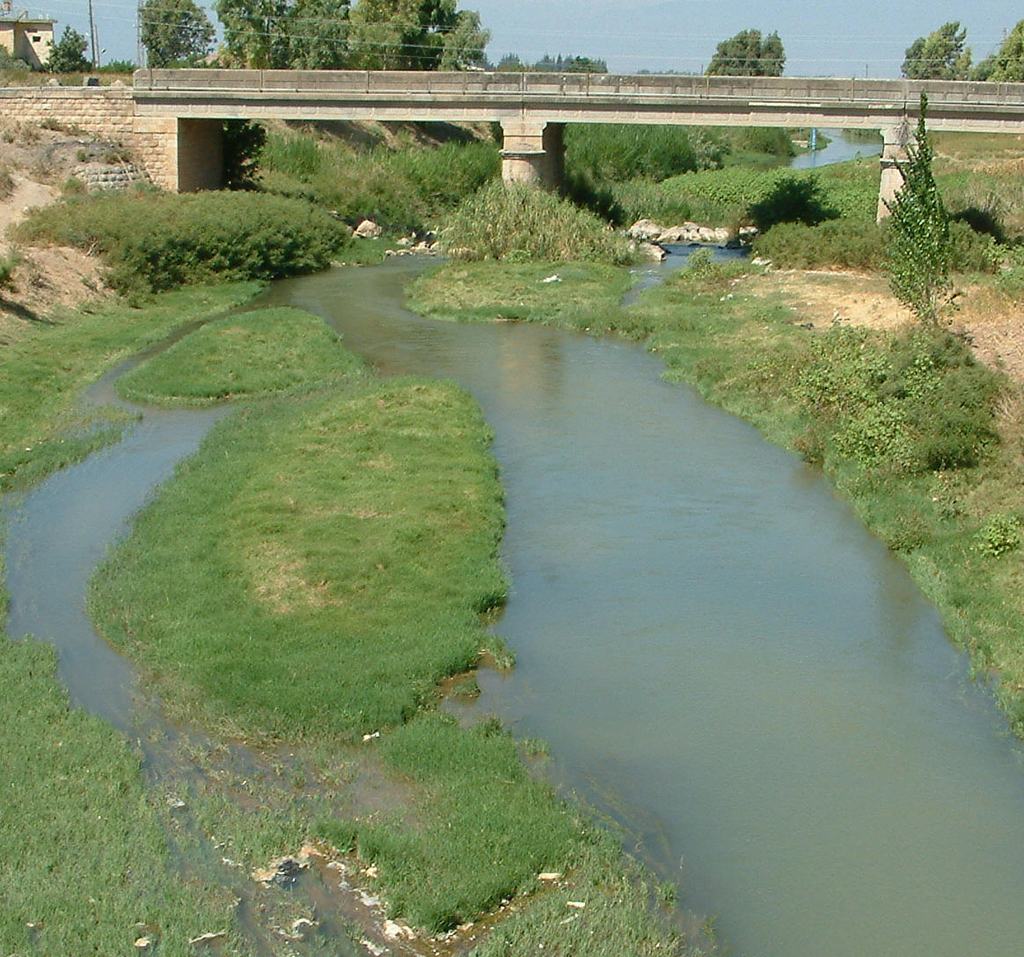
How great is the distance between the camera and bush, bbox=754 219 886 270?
34.6 metres

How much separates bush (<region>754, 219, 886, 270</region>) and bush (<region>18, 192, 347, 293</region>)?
1386 centimetres

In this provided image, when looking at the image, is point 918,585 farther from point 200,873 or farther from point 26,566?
point 26,566

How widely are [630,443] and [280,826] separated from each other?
Result: 39.6 ft

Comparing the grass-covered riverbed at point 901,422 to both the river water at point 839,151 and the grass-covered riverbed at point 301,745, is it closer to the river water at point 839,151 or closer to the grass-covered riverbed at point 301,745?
the grass-covered riverbed at point 301,745

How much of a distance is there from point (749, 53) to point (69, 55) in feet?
179

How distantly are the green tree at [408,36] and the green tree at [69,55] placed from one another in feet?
49.8

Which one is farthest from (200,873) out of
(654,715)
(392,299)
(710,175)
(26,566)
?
(710,175)

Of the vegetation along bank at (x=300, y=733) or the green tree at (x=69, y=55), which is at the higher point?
the green tree at (x=69, y=55)

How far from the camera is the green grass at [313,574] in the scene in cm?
1212

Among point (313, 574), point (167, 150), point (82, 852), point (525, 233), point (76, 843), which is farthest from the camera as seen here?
point (167, 150)

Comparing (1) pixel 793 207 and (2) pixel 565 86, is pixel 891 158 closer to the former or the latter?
(1) pixel 793 207

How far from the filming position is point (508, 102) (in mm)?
42438

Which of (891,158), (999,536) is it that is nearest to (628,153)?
(891,158)

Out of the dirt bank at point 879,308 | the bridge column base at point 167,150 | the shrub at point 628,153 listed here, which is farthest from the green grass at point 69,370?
the shrub at point 628,153
